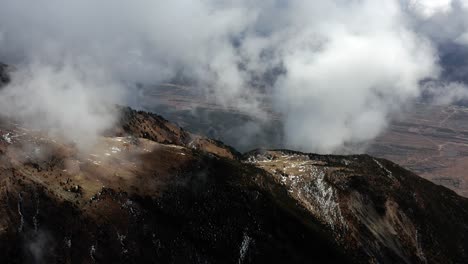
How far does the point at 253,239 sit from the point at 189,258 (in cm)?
3061

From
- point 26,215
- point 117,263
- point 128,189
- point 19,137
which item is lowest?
point 117,263

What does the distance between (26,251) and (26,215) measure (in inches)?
503

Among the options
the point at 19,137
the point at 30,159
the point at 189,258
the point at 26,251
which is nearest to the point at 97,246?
the point at 26,251

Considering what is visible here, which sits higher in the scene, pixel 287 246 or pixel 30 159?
pixel 30 159

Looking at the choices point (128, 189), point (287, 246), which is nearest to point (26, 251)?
point (128, 189)

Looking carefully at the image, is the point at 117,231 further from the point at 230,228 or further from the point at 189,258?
the point at 230,228

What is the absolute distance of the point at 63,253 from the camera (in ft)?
507

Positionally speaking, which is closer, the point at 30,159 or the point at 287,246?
the point at 30,159

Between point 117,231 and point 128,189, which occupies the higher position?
point 128,189

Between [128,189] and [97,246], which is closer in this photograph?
[97,246]

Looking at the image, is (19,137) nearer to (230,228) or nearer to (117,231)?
(117,231)

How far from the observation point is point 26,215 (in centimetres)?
15925

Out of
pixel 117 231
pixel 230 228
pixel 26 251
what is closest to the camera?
pixel 26 251

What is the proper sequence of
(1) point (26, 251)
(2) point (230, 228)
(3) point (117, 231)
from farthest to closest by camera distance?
1. (2) point (230, 228)
2. (3) point (117, 231)
3. (1) point (26, 251)
